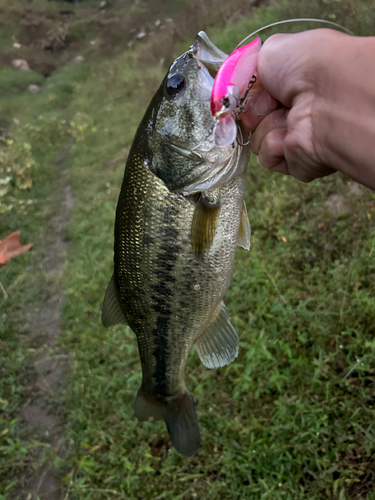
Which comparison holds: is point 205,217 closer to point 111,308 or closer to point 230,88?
point 230,88

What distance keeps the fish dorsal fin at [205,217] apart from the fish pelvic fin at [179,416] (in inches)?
40.3

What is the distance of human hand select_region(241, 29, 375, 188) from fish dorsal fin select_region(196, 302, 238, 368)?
86 centimetres

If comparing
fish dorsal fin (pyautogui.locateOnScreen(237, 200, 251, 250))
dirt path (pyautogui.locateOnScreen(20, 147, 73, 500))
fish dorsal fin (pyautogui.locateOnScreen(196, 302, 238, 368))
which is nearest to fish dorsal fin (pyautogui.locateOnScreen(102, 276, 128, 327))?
fish dorsal fin (pyautogui.locateOnScreen(196, 302, 238, 368))

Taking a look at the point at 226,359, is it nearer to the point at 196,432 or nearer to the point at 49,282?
the point at 196,432

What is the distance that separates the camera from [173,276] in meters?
1.60

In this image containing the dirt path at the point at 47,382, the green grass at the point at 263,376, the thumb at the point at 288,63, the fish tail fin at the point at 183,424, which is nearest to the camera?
the thumb at the point at 288,63

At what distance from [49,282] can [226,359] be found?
3567 millimetres

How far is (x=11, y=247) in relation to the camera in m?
5.29

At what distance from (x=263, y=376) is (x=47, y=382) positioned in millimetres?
2293

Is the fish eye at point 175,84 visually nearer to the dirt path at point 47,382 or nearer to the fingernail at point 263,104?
the fingernail at point 263,104

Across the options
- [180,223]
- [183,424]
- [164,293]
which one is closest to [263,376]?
[183,424]

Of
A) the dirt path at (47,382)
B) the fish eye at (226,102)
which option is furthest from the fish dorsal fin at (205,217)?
the dirt path at (47,382)

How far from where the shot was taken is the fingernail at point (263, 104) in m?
1.43

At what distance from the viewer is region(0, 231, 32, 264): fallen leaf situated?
5146 mm
